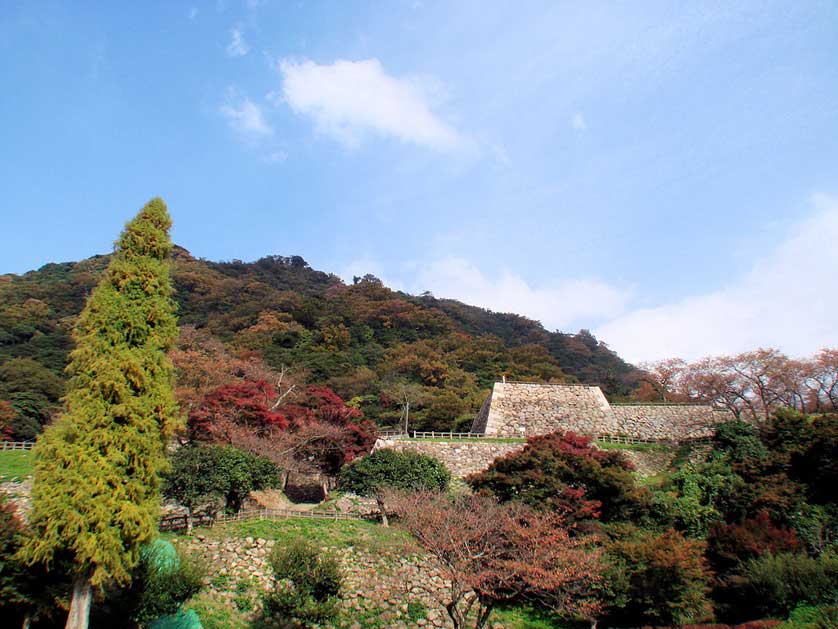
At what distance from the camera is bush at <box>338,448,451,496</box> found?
80.2ft

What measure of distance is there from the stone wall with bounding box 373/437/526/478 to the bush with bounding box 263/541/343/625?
14.3m

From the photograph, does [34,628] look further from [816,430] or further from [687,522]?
[816,430]

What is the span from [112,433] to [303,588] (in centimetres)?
691

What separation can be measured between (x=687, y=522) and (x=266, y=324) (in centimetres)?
4911

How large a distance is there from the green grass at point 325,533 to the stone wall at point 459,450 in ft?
26.2

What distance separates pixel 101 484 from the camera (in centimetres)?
1047

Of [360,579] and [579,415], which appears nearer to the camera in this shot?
[360,579]

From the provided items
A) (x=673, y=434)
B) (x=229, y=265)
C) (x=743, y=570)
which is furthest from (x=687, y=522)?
(x=229, y=265)

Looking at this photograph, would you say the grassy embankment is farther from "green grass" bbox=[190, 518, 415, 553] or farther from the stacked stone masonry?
the stacked stone masonry

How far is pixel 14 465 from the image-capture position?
25.9 metres

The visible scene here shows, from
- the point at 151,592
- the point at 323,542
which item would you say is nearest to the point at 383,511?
the point at 323,542

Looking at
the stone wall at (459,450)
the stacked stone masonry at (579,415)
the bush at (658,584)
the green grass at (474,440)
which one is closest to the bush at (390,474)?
the stone wall at (459,450)

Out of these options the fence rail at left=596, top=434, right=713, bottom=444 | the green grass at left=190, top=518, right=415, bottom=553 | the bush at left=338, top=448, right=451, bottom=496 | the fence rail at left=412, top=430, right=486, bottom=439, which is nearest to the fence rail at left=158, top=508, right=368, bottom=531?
the green grass at left=190, top=518, right=415, bottom=553

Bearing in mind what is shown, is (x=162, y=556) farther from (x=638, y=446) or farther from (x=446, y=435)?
(x=638, y=446)
